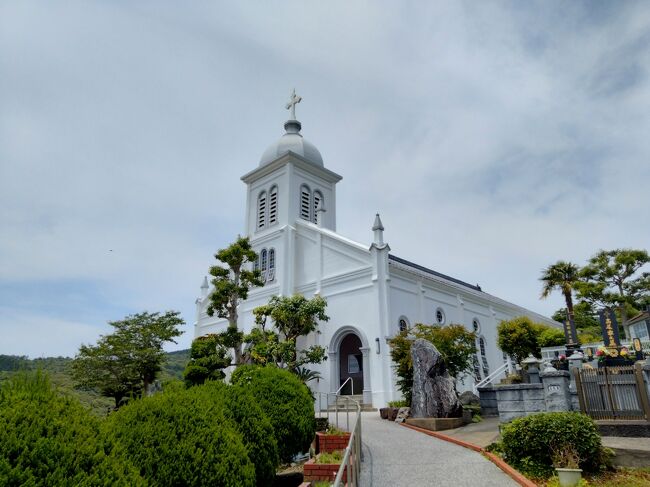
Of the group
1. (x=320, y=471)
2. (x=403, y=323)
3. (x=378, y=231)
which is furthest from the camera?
(x=403, y=323)

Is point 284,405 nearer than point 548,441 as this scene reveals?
No

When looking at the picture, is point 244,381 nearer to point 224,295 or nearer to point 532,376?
point 532,376

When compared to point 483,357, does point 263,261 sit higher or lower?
higher

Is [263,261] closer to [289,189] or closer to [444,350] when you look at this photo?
[289,189]

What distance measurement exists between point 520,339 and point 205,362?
64.1 feet

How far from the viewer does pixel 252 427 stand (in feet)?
24.7

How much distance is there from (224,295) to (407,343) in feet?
26.8

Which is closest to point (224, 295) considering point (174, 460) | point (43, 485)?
point (174, 460)

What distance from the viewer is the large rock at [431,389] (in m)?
14.4

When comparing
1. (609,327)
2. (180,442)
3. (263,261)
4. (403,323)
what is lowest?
(180,442)

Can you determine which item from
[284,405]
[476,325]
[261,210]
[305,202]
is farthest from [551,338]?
[284,405]

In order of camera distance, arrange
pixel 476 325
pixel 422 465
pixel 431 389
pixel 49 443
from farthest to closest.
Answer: pixel 476 325
pixel 431 389
pixel 422 465
pixel 49 443

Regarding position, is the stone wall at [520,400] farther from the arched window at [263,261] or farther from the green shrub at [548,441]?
the arched window at [263,261]

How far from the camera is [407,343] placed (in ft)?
60.3
